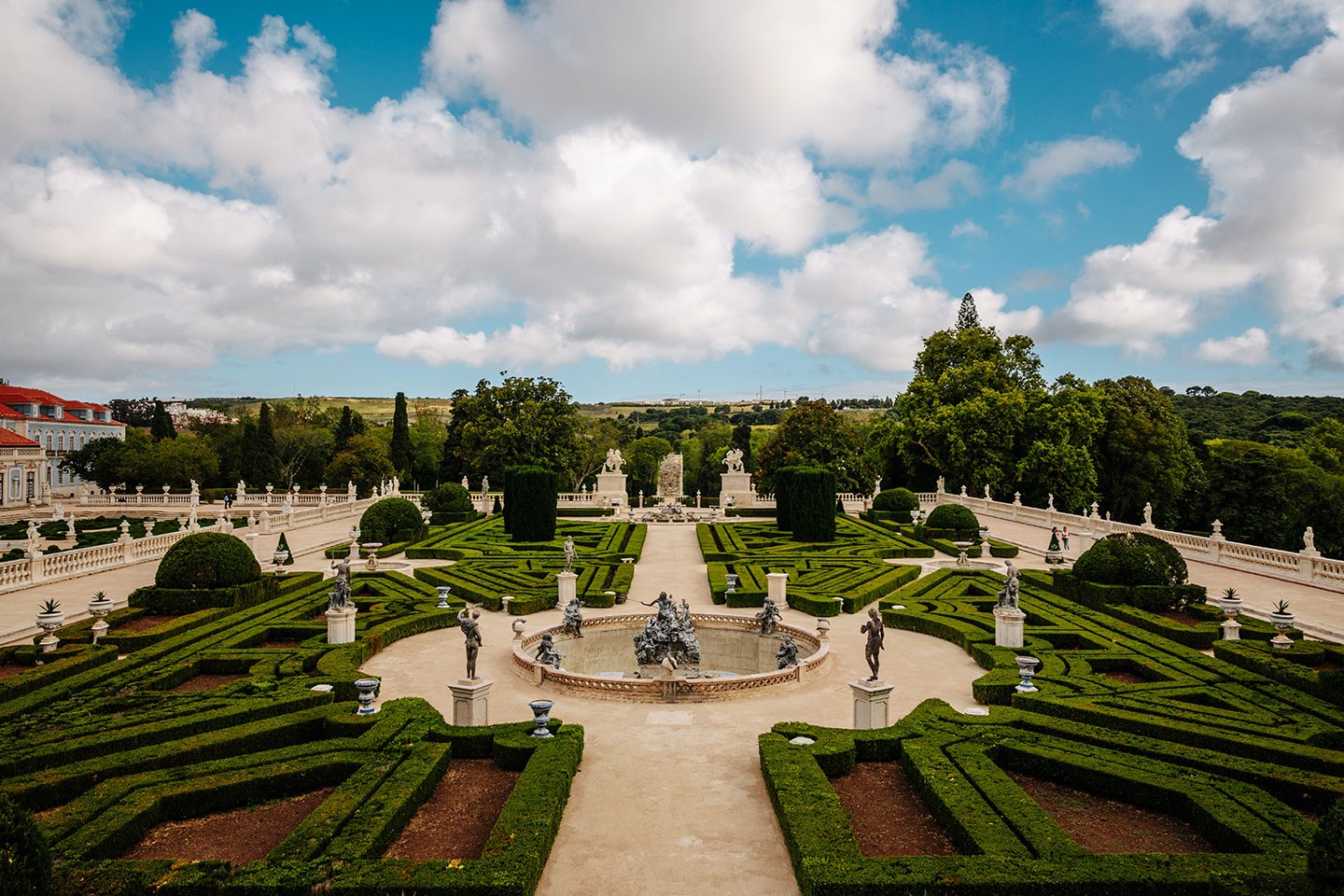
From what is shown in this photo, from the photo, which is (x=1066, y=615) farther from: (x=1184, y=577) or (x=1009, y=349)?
(x=1009, y=349)

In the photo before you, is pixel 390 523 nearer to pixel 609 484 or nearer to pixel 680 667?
pixel 680 667

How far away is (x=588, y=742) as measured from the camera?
12.5 meters

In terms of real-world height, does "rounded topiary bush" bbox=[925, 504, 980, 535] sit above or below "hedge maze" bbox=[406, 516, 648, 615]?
above

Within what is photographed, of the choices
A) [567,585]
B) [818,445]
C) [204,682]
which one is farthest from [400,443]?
[204,682]

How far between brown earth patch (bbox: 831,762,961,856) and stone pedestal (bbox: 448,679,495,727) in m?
5.75

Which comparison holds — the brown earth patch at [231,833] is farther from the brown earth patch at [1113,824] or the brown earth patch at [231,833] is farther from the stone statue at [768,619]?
the stone statue at [768,619]

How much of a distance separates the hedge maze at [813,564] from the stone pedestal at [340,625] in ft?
35.5

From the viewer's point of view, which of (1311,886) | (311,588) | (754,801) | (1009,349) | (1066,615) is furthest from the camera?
(1009,349)

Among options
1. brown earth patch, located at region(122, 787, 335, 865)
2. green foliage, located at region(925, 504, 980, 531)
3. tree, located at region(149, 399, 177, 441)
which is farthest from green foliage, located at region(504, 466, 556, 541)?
tree, located at region(149, 399, 177, 441)

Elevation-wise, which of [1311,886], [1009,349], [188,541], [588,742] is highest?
[1009,349]

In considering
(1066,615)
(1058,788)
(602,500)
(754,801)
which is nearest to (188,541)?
(754,801)

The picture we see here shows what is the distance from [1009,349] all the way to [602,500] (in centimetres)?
3107

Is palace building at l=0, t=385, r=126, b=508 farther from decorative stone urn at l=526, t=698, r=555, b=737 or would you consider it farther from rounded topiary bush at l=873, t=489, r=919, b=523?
decorative stone urn at l=526, t=698, r=555, b=737

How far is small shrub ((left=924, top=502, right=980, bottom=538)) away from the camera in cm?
3550
